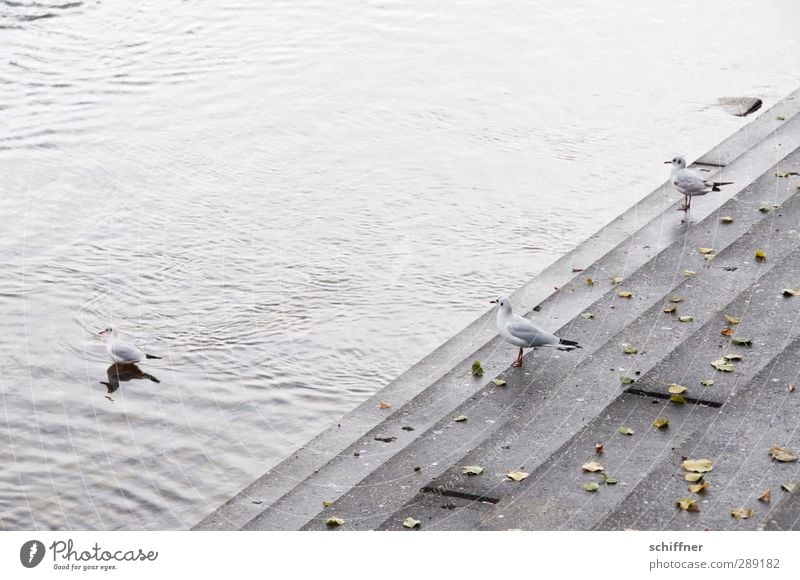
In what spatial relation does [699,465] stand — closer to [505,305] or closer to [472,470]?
[472,470]

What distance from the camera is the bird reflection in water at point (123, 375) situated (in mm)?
10070

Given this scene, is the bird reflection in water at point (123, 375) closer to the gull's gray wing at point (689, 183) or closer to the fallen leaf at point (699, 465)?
the fallen leaf at point (699, 465)

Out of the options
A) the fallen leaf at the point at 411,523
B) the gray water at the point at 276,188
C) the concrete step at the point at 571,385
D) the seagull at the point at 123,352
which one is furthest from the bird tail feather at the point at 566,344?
the seagull at the point at 123,352

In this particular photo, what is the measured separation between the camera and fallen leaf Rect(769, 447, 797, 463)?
6988 mm

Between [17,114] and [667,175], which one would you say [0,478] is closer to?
[17,114]

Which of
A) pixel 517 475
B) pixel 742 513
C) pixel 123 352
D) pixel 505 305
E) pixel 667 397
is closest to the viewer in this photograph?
pixel 742 513

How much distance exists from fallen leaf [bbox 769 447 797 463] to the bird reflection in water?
534cm

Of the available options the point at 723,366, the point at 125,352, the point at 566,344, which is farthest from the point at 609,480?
the point at 125,352

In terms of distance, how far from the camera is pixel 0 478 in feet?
28.7

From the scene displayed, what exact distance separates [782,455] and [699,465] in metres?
0.49

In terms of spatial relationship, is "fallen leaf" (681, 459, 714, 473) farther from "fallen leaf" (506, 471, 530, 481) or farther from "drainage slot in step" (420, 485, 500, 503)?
"drainage slot in step" (420, 485, 500, 503)

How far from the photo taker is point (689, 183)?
38.7 ft

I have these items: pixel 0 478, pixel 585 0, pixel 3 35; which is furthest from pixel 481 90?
pixel 0 478

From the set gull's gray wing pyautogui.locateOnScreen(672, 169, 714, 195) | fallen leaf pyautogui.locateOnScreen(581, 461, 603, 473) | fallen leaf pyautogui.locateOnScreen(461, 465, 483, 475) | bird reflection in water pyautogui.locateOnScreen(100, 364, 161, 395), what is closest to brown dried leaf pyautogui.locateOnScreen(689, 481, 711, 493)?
fallen leaf pyautogui.locateOnScreen(581, 461, 603, 473)
